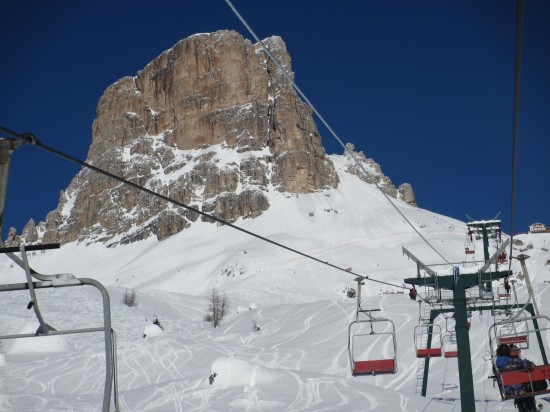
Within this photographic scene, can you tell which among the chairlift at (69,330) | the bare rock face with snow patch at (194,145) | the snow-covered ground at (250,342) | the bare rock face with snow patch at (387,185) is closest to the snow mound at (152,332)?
the snow-covered ground at (250,342)

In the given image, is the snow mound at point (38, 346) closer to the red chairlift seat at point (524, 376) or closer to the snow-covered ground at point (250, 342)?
the snow-covered ground at point (250, 342)

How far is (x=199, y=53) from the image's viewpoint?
163 metres

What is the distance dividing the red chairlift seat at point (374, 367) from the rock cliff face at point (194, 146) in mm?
114590

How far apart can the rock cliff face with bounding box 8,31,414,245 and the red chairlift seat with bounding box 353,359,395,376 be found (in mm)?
114590

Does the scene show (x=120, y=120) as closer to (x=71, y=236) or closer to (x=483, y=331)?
(x=71, y=236)

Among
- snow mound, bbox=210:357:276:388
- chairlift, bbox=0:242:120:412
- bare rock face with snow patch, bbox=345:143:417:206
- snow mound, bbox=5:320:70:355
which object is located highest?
bare rock face with snow patch, bbox=345:143:417:206

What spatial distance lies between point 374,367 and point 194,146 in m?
143

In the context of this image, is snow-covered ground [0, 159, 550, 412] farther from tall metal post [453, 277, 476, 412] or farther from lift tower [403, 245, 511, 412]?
tall metal post [453, 277, 476, 412]

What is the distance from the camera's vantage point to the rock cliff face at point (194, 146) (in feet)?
449

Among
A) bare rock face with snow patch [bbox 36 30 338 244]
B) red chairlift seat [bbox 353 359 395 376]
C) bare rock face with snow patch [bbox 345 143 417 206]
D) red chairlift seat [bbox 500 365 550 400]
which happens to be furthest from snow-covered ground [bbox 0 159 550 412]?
bare rock face with snow patch [bbox 345 143 417 206]

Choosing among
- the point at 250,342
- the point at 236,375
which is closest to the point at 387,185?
the point at 250,342

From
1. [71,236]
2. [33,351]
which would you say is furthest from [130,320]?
[71,236]

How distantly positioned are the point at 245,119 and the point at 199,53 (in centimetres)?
2885

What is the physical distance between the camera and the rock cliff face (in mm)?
136875
